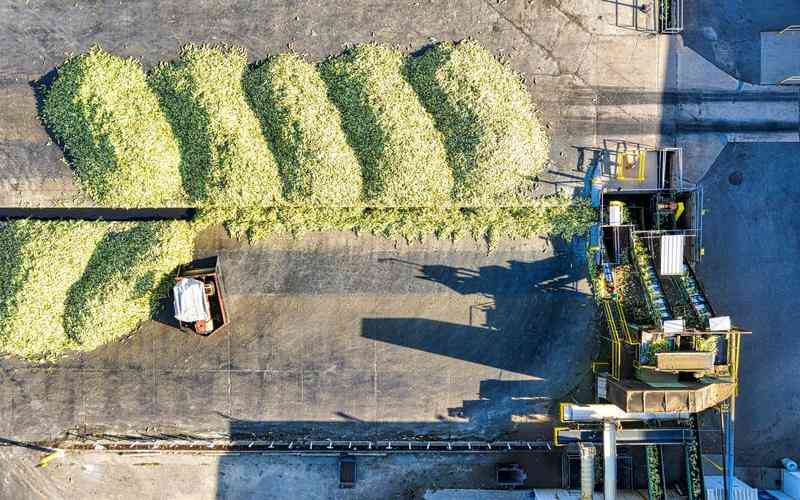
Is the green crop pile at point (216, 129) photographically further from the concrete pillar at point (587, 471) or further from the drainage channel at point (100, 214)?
the concrete pillar at point (587, 471)

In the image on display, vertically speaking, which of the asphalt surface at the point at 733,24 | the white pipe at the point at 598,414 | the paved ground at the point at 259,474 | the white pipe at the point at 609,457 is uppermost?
the asphalt surface at the point at 733,24

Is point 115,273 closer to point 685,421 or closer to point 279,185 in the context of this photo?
point 279,185

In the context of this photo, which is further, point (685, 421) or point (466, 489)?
point (466, 489)

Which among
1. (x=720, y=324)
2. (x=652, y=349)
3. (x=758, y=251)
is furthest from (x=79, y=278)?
(x=758, y=251)

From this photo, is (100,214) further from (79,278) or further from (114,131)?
(114,131)

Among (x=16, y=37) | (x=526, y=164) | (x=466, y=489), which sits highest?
(x=16, y=37)

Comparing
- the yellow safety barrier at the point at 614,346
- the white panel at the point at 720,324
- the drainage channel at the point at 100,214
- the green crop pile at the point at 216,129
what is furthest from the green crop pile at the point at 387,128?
the white panel at the point at 720,324

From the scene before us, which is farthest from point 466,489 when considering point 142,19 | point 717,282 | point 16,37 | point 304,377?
point 16,37
